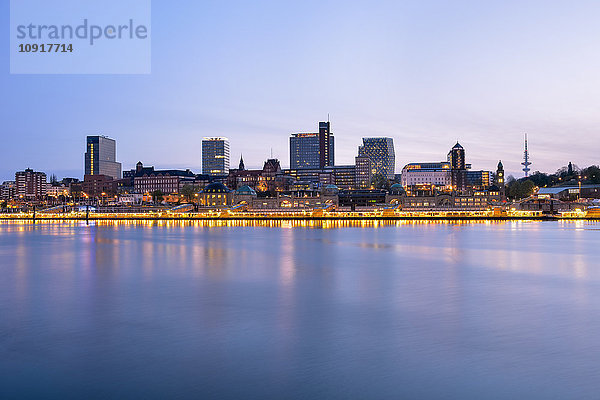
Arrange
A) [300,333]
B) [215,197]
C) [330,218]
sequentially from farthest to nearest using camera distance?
[215,197] → [330,218] → [300,333]

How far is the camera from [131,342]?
17203 mm

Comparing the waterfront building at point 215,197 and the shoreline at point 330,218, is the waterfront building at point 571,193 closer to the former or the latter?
the shoreline at point 330,218

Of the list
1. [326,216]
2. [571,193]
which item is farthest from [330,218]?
[571,193]

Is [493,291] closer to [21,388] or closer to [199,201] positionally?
[21,388]

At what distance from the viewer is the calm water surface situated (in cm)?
1328

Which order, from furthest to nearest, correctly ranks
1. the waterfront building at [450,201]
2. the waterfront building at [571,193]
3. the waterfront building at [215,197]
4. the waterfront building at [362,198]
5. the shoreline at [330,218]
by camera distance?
the waterfront building at [362,198] < the waterfront building at [215,197] < the waterfront building at [450,201] < the waterfront building at [571,193] < the shoreline at [330,218]

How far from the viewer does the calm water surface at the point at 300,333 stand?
523 inches

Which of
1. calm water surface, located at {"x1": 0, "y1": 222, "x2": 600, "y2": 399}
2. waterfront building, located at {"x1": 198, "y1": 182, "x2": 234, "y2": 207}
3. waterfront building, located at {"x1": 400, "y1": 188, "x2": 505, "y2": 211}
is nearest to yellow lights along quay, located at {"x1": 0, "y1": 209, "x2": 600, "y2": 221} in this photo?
waterfront building, located at {"x1": 198, "y1": 182, "x2": 234, "y2": 207}

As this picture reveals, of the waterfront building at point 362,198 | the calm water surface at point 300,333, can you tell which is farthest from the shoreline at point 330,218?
the calm water surface at point 300,333

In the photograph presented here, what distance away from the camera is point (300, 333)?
1833 centimetres

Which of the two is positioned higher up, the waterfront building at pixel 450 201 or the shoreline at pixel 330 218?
the waterfront building at pixel 450 201

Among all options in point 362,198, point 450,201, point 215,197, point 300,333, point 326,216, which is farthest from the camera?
point 362,198

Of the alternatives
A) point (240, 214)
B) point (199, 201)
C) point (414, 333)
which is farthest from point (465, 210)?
point (414, 333)

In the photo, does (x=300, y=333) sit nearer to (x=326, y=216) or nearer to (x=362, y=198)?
(x=326, y=216)
